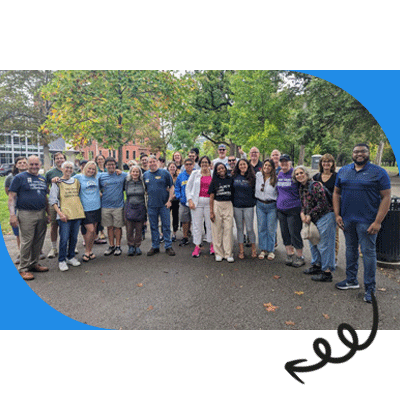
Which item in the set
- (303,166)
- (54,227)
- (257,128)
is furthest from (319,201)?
(54,227)

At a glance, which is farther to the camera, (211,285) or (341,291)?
(211,285)

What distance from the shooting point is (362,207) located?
325cm

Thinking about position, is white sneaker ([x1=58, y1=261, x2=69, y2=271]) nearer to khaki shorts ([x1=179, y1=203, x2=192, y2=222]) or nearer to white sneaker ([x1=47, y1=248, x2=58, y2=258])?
white sneaker ([x1=47, y1=248, x2=58, y2=258])

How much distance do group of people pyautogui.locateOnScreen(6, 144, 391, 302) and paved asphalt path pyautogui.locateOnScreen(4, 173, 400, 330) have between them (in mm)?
247

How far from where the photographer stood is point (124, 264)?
4.56 meters

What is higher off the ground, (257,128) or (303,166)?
(257,128)

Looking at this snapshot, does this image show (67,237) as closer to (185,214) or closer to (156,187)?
(156,187)

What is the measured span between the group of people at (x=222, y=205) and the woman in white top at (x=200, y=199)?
18mm

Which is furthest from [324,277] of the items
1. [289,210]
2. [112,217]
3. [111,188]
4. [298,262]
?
[111,188]

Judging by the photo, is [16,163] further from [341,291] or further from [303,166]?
[341,291]

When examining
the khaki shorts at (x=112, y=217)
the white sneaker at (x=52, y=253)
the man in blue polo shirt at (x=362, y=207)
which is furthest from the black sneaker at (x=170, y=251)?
the man in blue polo shirt at (x=362, y=207)

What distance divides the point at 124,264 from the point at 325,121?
361 centimetres

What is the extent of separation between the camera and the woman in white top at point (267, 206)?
14.9 ft

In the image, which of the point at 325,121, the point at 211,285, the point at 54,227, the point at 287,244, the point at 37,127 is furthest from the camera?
the point at 54,227
